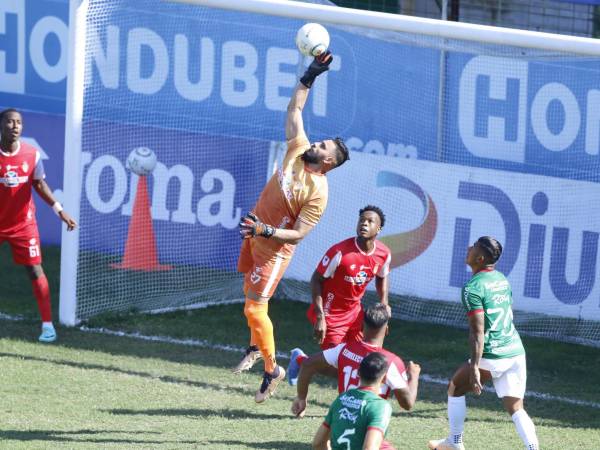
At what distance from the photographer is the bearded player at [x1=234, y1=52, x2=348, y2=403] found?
9.11m

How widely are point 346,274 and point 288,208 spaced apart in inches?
26.5

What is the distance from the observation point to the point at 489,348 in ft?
27.3

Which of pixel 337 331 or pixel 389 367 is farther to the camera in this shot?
pixel 337 331

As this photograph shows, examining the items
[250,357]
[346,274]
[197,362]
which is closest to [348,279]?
[346,274]

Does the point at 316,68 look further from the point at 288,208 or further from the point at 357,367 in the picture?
the point at 357,367

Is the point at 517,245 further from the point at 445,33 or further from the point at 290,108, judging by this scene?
the point at 290,108

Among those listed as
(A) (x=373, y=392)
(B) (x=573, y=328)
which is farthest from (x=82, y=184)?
(A) (x=373, y=392)

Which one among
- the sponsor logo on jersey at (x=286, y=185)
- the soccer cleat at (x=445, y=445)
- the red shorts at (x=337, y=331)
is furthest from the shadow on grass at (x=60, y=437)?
the sponsor logo on jersey at (x=286, y=185)

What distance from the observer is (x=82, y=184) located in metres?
11.9

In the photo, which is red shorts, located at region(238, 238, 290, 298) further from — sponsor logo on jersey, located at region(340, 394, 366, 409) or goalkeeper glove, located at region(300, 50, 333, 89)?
sponsor logo on jersey, located at region(340, 394, 366, 409)

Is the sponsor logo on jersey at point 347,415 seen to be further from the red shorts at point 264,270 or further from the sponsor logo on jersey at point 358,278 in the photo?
the red shorts at point 264,270

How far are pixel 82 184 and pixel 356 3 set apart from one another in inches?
275

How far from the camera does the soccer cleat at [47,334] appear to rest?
1105 cm

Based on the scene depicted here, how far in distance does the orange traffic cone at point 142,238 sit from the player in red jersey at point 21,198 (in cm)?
148
